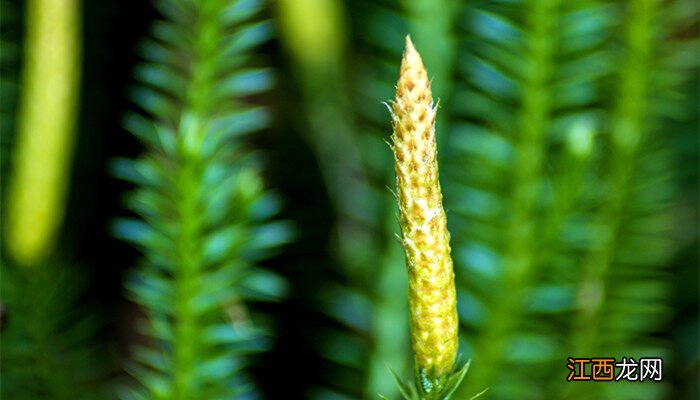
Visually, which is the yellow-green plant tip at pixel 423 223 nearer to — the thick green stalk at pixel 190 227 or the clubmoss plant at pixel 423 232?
the clubmoss plant at pixel 423 232

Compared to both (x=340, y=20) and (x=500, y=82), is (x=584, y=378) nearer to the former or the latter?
(x=500, y=82)

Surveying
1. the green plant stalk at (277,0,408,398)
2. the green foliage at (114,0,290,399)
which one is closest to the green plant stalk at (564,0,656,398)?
the green plant stalk at (277,0,408,398)

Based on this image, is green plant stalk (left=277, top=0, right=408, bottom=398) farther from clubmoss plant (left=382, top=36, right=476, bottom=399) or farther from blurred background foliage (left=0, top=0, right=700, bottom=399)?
clubmoss plant (left=382, top=36, right=476, bottom=399)

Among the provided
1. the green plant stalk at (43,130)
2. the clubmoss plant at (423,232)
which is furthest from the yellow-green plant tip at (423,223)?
the green plant stalk at (43,130)

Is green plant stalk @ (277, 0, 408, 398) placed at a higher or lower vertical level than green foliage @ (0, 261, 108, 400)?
higher

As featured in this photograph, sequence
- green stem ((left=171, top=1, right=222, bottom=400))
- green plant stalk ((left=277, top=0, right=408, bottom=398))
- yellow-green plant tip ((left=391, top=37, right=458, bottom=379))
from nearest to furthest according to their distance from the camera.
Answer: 1. yellow-green plant tip ((left=391, top=37, right=458, bottom=379))
2. green stem ((left=171, top=1, right=222, bottom=400))
3. green plant stalk ((left=277, top=0, right=408, bottom=398))

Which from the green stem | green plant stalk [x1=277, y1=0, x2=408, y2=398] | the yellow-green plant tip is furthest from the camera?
green plant stalk [x1=277, y1=0, x2=408, y2=398]

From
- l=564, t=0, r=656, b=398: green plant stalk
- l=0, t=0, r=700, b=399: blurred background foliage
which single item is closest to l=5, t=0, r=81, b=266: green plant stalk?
l=0, t=0, r=700, b=399: blurred background foliage

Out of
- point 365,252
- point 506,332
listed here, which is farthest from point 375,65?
point 506,332

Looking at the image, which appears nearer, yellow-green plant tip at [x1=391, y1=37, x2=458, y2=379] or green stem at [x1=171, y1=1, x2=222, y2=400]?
yellow-green plant tip at [x1=391, y1=37, x2=458, y2=379]
